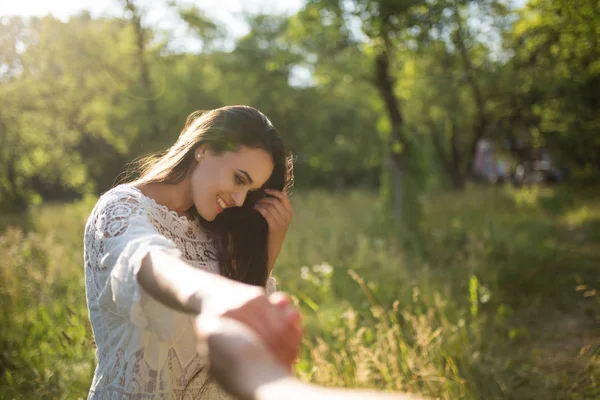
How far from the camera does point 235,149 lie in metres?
1.87

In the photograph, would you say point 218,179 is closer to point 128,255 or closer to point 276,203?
point 276,203

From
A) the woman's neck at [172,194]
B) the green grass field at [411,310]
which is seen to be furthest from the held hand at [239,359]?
the green grass field at [411,310]

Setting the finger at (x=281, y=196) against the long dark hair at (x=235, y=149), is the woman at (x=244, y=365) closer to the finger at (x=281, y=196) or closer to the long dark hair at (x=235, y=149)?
the long dark hair at (x=235, y=149)

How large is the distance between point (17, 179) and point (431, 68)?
36.6 feet

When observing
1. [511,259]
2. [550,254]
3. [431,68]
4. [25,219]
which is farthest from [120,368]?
[25,219]

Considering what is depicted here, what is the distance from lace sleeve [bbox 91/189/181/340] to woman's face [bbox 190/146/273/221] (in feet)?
1.28

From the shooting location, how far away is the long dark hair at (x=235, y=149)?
1854 mm

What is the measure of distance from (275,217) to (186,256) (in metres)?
0.42

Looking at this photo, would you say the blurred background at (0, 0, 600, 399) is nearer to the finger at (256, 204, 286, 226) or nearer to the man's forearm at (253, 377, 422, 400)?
the finger at (256, 204, 286, 226)

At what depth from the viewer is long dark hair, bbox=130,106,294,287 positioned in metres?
1.85

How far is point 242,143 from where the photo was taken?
1.89m

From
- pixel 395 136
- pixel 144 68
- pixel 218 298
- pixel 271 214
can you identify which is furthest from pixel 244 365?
pixel 144 68

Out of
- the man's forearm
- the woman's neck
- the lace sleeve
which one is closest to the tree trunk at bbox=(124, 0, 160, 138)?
the woman's neck

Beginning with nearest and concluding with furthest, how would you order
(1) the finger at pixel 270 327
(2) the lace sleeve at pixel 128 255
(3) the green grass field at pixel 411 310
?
(1) the finger at pixel 270 327, (2) the lace sleeve at pixel 128 255, (3) the green grass field at pixel 411 310
